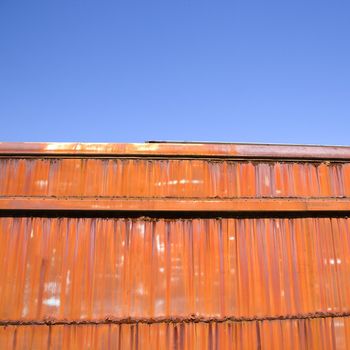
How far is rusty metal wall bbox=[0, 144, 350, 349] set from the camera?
2.67 meters

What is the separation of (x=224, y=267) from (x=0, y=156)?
7.55ft

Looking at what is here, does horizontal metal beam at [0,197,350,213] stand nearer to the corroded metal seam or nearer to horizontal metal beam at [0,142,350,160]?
horizontal metal beam at [0,142,350,160]

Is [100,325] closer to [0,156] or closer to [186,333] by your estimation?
[186,333]

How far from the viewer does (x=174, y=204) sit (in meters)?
2.87

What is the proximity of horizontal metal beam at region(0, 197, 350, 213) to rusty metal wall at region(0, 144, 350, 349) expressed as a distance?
0.6 inches

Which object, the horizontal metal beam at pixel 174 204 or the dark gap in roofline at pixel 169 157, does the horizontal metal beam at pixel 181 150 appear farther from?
the horizontal metal beam at pixel 174 204

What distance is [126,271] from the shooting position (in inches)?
108

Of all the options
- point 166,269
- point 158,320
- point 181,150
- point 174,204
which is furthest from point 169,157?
point 158,320

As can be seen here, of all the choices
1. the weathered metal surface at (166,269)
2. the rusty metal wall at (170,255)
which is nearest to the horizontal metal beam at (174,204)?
the rusty metal wall at (170,255)

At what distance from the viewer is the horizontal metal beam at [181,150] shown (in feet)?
9.69

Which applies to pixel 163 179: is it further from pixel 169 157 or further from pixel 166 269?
pixel 166 269

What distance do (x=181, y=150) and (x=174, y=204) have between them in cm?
53

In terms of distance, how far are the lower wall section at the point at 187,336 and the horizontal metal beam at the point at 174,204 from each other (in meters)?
0.98

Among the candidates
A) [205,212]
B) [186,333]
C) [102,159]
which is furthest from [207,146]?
[186,333]
